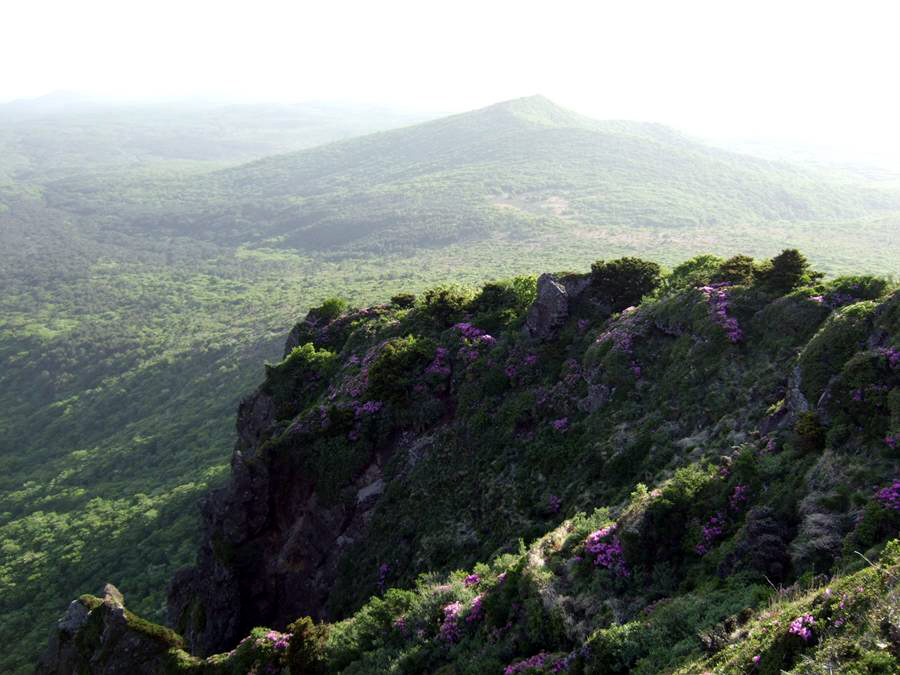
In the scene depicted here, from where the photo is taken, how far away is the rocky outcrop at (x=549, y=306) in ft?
71.5

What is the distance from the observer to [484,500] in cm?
1764

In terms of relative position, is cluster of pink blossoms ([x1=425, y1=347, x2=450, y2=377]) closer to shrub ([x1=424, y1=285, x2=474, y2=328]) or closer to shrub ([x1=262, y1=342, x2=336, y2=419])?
shrub ([x1=424, y1=285, x2=474, y2=328])

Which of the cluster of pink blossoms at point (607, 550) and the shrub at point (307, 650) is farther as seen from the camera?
the shrub at point (307, 650)

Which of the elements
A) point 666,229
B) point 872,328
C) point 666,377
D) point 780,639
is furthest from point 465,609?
point 666,229

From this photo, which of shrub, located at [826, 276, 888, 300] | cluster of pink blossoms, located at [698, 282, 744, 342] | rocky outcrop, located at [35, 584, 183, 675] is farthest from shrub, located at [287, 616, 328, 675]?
shrub, located at [826, 276, 888, 300]

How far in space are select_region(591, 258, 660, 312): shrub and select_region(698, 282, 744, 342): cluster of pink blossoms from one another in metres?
3.36

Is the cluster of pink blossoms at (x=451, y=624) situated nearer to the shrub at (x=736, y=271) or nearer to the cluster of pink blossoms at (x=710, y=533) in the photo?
the cluster of pink blossoms at (x=710, y=533)

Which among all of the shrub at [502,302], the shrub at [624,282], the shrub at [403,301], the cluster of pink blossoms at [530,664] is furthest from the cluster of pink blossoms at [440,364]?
the cluster of pink blossoms at [530,664]

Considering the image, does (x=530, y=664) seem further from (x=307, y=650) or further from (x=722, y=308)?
(x=722, y=308)

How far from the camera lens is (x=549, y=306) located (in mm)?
22078

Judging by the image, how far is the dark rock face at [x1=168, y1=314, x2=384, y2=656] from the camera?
1986 centimetres

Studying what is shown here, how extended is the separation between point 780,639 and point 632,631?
2.54 m

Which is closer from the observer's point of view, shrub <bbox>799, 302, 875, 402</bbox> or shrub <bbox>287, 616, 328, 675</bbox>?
shrub <bbox>799, 302, 875, 402</bbox>

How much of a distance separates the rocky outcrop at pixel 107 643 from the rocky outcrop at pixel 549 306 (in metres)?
14.7
